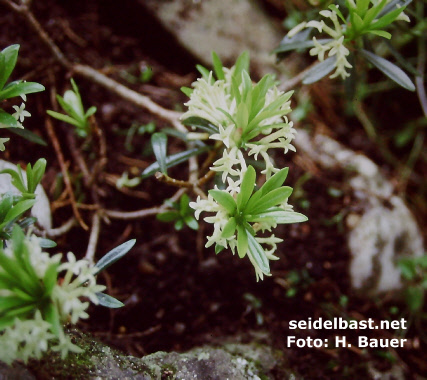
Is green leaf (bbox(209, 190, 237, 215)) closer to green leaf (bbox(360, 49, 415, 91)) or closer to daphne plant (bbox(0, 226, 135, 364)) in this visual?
daphne plant (bbox(0, 226, 135, 364))

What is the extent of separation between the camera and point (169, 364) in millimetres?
1583

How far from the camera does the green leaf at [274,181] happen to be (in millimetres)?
1374

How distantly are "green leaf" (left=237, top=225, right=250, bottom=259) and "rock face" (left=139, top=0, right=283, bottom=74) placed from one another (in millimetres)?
1583

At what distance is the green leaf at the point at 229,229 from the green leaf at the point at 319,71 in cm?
83

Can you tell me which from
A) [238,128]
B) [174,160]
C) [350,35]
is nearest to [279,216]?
[238,128]

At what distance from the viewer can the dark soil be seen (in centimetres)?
203

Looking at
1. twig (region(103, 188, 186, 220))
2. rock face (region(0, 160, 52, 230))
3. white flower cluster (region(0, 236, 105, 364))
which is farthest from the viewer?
twig (region(103, 188, 186, 220))

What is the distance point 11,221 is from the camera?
1.37 meters

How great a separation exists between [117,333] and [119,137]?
1.16m

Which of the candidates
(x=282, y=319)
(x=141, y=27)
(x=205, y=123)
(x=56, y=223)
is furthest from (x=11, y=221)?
(x=141, y=27)

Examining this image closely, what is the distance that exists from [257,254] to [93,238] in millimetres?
884

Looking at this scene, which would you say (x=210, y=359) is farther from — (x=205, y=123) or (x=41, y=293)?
(x=205, y=123)

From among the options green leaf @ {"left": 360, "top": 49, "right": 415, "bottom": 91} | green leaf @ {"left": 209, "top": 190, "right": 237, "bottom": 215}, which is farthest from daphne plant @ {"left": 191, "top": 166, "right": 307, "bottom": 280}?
green leaf @ {"left": 360, "top": 49, "right": 415, "bottom": 91}

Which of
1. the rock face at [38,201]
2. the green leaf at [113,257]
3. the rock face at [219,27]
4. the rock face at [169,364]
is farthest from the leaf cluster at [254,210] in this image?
the rock face at [219,27]
